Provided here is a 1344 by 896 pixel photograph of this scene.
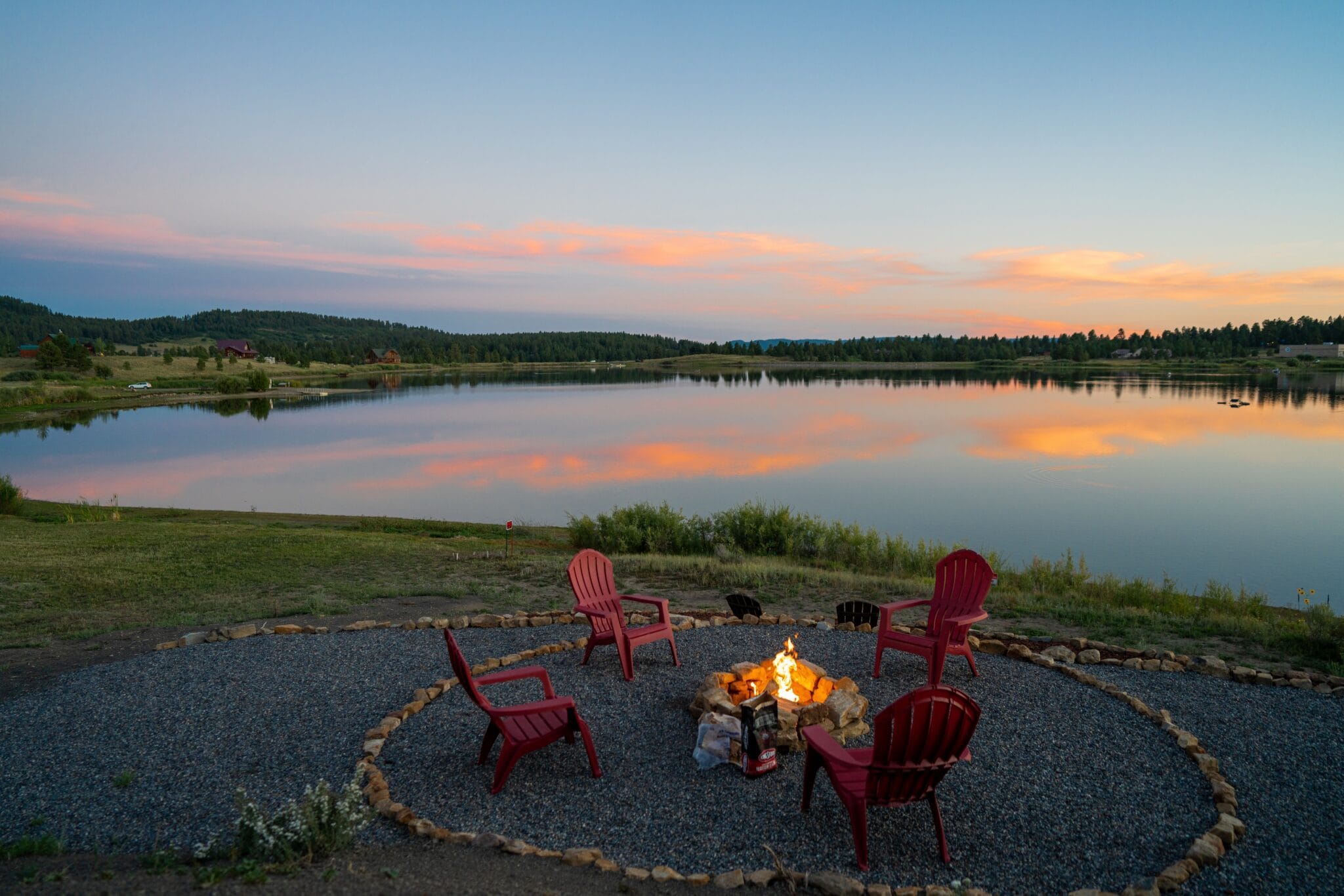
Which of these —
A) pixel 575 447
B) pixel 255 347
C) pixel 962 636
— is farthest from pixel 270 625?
pixel 255 347

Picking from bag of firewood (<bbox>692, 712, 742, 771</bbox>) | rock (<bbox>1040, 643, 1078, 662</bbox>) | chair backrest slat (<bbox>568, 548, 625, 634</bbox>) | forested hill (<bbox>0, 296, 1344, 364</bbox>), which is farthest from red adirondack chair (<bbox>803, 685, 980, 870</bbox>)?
forested hill (<bbox>0, 296, 1344, 364</bbox>)

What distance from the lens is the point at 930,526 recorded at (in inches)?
704

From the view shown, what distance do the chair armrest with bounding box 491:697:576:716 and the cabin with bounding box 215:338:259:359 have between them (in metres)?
112

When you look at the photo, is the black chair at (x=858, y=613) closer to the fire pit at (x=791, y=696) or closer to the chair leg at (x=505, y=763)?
the fire pit at (x=791, y=696)

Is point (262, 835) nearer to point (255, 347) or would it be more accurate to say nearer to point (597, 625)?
point (597, 625)

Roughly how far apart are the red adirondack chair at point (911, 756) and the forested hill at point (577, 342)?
10375 cm

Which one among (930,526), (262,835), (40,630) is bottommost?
(930,526)

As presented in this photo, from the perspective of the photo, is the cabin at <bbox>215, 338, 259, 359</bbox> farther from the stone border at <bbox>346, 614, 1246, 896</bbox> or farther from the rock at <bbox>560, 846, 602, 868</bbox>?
the rock at <bbox>560, 846, 602, 868</bbox>

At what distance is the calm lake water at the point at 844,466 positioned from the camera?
671 inches

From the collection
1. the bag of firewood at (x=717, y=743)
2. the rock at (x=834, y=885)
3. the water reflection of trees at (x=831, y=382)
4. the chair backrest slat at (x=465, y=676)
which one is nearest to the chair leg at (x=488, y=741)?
the chair backrest slat at (x=465, y=676)

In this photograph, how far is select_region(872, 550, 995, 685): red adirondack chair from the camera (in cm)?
575

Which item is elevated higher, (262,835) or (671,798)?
(262,835)

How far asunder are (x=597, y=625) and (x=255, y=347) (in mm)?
135815

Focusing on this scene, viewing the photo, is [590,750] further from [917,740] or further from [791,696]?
[917,740]
